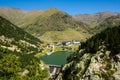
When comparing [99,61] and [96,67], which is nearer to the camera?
[96,67]

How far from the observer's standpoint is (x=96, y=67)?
72.1 metres

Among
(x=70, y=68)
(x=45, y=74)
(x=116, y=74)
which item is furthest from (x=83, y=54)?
(x=45, y=74)

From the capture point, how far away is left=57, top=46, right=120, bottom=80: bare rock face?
68812 mm

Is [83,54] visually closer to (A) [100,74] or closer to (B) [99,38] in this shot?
(B) [99,38]

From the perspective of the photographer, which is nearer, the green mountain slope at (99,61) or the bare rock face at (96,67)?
the bare rock face at (96,67)

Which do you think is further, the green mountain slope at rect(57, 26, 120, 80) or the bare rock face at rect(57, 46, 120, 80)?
the green mountain slope at rect(57, 26, 120, 80)

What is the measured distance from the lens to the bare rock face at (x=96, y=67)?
6881cm

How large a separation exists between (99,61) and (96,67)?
7.98 feet

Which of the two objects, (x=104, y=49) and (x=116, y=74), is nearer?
(x=116, y=74)

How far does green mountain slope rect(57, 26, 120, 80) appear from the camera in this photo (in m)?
69.6

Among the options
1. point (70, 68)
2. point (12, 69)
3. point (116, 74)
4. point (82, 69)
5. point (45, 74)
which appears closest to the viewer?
point (12, 69)

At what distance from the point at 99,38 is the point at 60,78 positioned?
1917 centimetres

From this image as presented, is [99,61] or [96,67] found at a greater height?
[99,61]

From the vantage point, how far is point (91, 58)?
7588 cm
